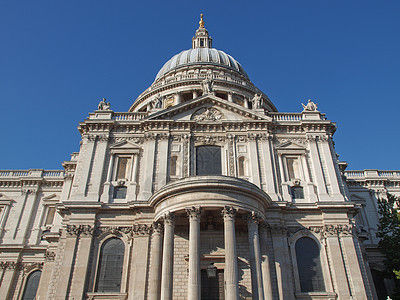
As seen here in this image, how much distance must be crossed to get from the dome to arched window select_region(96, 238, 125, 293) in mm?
30924

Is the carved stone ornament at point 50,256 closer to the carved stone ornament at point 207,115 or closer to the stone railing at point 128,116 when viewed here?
the stone railing at point 128,116

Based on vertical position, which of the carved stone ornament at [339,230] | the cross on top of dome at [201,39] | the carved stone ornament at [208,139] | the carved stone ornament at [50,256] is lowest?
the carved stone ornament at [50,256]

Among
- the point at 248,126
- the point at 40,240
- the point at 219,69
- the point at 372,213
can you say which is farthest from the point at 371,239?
the point at 40,240

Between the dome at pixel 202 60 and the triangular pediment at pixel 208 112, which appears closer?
the triangular pediment at pixel 208 112

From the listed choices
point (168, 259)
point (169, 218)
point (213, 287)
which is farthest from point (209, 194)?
point (213, 287)

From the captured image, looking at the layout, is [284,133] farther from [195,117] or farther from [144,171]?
[144,171]

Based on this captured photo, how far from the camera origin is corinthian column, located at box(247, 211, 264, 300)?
20.3 metres

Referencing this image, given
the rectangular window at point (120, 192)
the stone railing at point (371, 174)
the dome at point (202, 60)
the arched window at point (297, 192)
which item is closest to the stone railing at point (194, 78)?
the dome at point (202, 60)

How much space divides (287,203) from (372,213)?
16646mm

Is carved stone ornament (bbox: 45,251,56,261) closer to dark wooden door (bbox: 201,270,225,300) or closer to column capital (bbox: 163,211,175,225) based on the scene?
column capital (bbox: 163,211,175,225)

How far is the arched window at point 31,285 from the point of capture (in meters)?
32.9

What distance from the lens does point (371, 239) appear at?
3550 cm

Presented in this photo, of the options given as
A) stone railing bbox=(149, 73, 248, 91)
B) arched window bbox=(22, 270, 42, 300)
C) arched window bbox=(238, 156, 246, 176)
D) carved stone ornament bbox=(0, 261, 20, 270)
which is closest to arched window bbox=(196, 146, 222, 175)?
arched window bbox=(238, 156, 246, 176)

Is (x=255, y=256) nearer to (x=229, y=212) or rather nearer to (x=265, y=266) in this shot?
(x=265, y=266)
